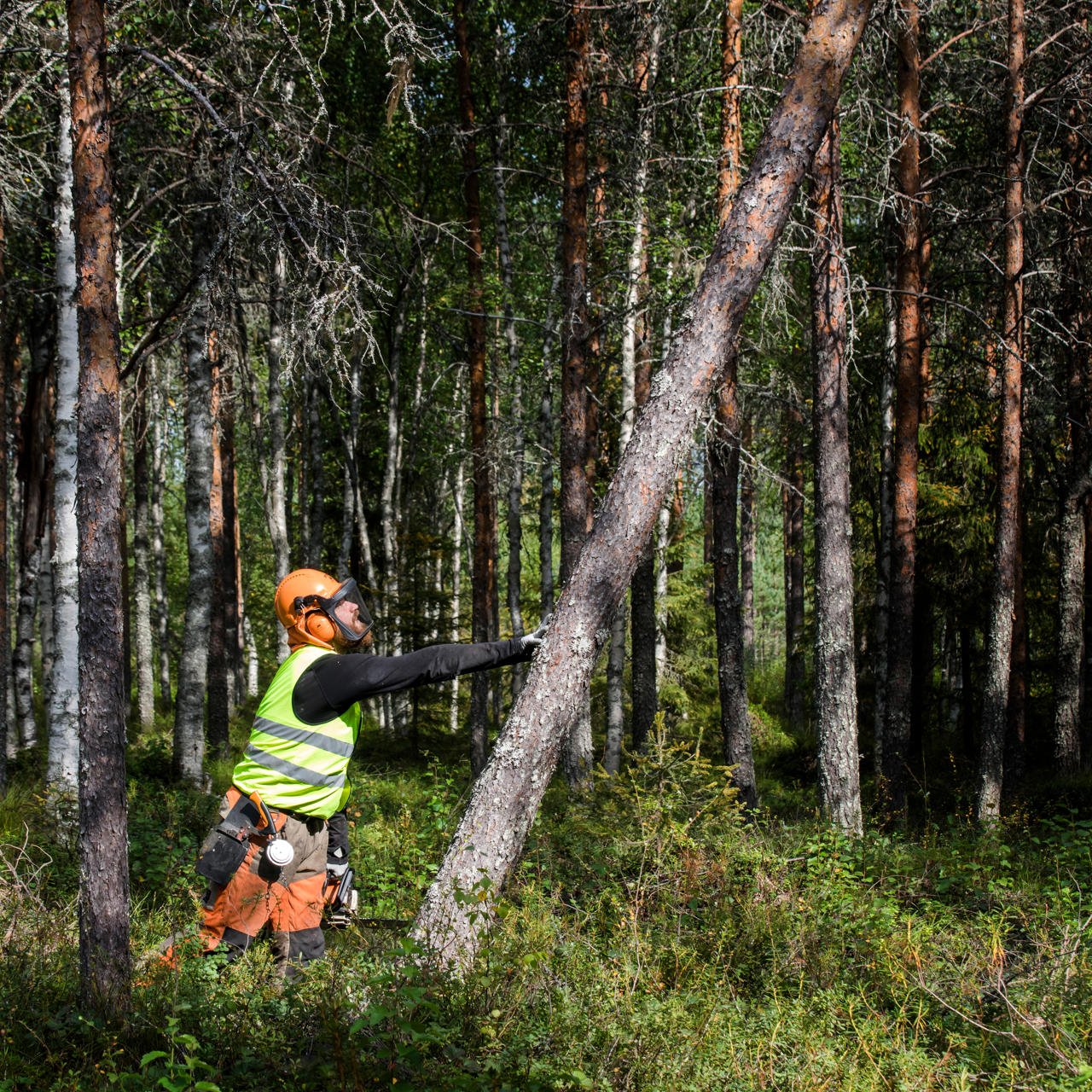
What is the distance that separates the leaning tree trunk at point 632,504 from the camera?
4363mm

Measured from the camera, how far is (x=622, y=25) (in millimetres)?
11414

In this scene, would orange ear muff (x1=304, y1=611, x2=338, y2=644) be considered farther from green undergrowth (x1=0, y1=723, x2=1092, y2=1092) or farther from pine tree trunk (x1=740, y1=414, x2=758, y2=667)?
pine tree trunk (x1=740, y1=414, x2=758, y2=667)

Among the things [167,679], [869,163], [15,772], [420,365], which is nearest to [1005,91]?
[869,163]

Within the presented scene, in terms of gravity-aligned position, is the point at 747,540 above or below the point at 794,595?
above

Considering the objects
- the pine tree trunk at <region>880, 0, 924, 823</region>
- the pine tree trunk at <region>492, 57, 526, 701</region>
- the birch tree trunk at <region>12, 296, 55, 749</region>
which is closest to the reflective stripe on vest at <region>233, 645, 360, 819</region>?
the pine tree trunk at <region>880, 0, 924, 823</region>

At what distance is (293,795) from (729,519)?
6351mm

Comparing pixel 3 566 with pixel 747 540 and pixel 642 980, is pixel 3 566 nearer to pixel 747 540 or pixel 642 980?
pixel 642 980

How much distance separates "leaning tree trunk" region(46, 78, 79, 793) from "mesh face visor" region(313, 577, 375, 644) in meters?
4.10

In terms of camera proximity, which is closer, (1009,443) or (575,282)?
(575,282)

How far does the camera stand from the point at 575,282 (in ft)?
31.3

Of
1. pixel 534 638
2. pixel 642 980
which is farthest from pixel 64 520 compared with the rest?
pixel 642 980

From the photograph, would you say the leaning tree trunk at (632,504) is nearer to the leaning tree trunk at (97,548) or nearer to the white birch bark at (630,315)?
the leaning tree trunk at (97,548)

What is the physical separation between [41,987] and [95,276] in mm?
3210

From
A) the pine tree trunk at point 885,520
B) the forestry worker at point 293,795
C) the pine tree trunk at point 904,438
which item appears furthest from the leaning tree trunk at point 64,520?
the pine tree trunk at point 885,520
